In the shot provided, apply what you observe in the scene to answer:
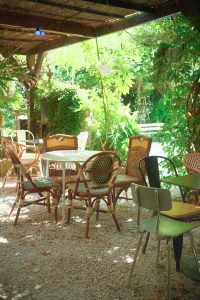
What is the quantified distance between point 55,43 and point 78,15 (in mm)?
1870

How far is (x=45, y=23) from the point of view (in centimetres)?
614

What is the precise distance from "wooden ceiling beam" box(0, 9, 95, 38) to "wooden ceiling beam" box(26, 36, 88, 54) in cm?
50

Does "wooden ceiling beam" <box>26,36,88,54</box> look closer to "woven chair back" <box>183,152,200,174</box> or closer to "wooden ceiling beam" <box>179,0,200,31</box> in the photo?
"wooden ceiling beam" <box>179,0,200,31</box>

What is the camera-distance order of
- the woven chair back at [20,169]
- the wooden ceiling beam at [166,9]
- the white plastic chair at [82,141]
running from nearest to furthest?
the woven chair back at [20,169], the wooden ceiling beam at [166,9], the white plastic chair at [82,141]

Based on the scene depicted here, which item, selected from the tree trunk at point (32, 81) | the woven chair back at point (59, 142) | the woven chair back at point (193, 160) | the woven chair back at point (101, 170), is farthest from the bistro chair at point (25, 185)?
the tree trunk at point (32, 81)

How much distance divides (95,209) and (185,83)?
2.11 metres

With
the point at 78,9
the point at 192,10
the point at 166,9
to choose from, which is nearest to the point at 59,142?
the point at 78,9

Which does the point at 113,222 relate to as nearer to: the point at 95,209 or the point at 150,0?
the point at 95,209

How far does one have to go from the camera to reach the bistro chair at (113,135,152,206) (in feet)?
15.8

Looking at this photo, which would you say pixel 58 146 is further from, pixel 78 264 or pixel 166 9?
pixel 78 264

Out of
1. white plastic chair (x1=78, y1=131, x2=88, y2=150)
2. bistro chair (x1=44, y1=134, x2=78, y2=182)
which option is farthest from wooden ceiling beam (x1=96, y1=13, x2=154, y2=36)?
bistro chair (x1=44, y1=134, x2=78, y2=182)

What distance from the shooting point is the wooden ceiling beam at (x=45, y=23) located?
18.9 ft

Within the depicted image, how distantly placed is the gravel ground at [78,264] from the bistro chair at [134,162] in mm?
433

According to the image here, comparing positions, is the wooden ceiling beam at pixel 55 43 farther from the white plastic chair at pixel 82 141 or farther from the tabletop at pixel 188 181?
the tabletop at pixel 188 181
